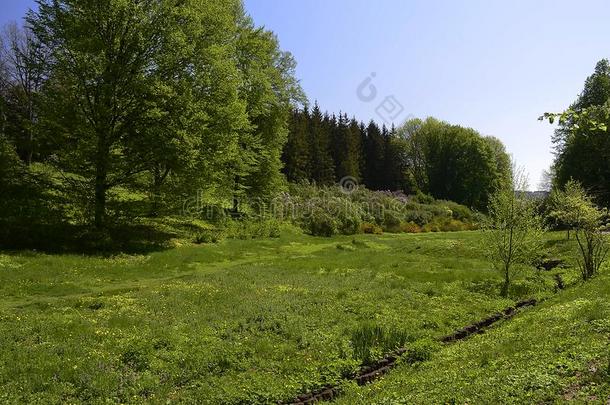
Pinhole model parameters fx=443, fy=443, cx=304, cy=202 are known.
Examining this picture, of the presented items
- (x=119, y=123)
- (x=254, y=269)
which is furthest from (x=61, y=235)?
(x=254, y=269)

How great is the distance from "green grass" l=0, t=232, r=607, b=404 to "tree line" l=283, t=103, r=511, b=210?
57348 millimetres

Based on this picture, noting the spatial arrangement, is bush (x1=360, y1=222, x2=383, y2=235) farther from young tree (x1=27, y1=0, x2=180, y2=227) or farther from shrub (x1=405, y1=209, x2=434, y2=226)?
young tree (x1=27, y1=0, x2=180, y2=227)

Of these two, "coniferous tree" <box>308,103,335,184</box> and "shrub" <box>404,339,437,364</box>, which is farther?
"coniferous tree" <box>308,103,335,184</box>

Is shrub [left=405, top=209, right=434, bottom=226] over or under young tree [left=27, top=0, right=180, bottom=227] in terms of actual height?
under

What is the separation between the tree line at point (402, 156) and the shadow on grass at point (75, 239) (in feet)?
169

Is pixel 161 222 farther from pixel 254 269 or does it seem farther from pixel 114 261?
pixel 254 269

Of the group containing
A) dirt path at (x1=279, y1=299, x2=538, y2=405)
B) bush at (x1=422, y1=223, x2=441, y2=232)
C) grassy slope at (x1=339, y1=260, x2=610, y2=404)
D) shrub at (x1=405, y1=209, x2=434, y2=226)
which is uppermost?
shrub at (x1=405, y1=209, x2=434, y2=226)

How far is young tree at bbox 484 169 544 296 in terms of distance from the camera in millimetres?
24344

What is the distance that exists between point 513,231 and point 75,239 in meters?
26.7

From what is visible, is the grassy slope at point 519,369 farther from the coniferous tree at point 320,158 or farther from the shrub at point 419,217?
the coniferous tree at point 320,158

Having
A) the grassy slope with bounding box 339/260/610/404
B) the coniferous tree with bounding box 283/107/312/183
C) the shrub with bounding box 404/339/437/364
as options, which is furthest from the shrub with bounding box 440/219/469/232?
the shrub with bounding box 404/339/437/364

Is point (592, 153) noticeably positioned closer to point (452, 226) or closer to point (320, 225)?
point (452, 226)

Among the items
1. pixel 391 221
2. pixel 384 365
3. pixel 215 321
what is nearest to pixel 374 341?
pixel 384 365

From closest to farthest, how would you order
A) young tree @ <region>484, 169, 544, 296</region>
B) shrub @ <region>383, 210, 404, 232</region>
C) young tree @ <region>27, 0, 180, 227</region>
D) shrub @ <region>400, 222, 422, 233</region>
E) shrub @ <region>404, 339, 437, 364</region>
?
1. shrub @ <region>404, 339, 437, 364</region>
2. young tree @ <region>484, 169, 544, 296</region>
3. young tree @ <region>27, 0, 180, 227</region>
4. shrub @ <region>383, 210, 404, 232</region>
5. shrub @ <region>400, 222, 422, 233</region>
